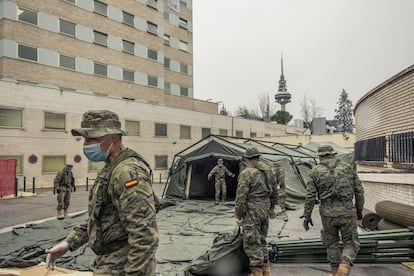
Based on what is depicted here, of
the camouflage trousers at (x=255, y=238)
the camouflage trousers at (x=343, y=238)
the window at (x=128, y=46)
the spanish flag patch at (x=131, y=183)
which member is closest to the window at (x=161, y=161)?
the window at (x=128, y=46)

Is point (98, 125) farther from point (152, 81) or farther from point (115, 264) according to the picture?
point (152, 81)

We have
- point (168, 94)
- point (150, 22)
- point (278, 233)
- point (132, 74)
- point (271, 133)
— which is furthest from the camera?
point (271, 133)

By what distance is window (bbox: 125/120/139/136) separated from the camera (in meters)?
25.5

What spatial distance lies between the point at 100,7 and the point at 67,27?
399 cm

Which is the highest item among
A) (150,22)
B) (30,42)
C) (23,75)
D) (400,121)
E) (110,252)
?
(150,22)

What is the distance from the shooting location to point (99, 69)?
27188 millimetres

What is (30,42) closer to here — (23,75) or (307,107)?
(23,75)

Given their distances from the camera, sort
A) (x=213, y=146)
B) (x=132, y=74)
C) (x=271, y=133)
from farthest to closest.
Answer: (x=271, y=133), (x=132, y=74), (x=213, y=146)

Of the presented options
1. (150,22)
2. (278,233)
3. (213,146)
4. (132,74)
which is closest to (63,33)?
(132,74)

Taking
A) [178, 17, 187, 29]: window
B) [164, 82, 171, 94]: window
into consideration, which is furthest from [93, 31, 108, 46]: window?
[178, 17, 187, 29]: window

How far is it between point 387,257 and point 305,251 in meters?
1.29

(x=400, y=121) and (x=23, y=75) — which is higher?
(x=23, y=75)

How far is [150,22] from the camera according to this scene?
1265 inches

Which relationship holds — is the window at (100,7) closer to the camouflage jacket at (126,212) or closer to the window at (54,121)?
the window at (54,121)
